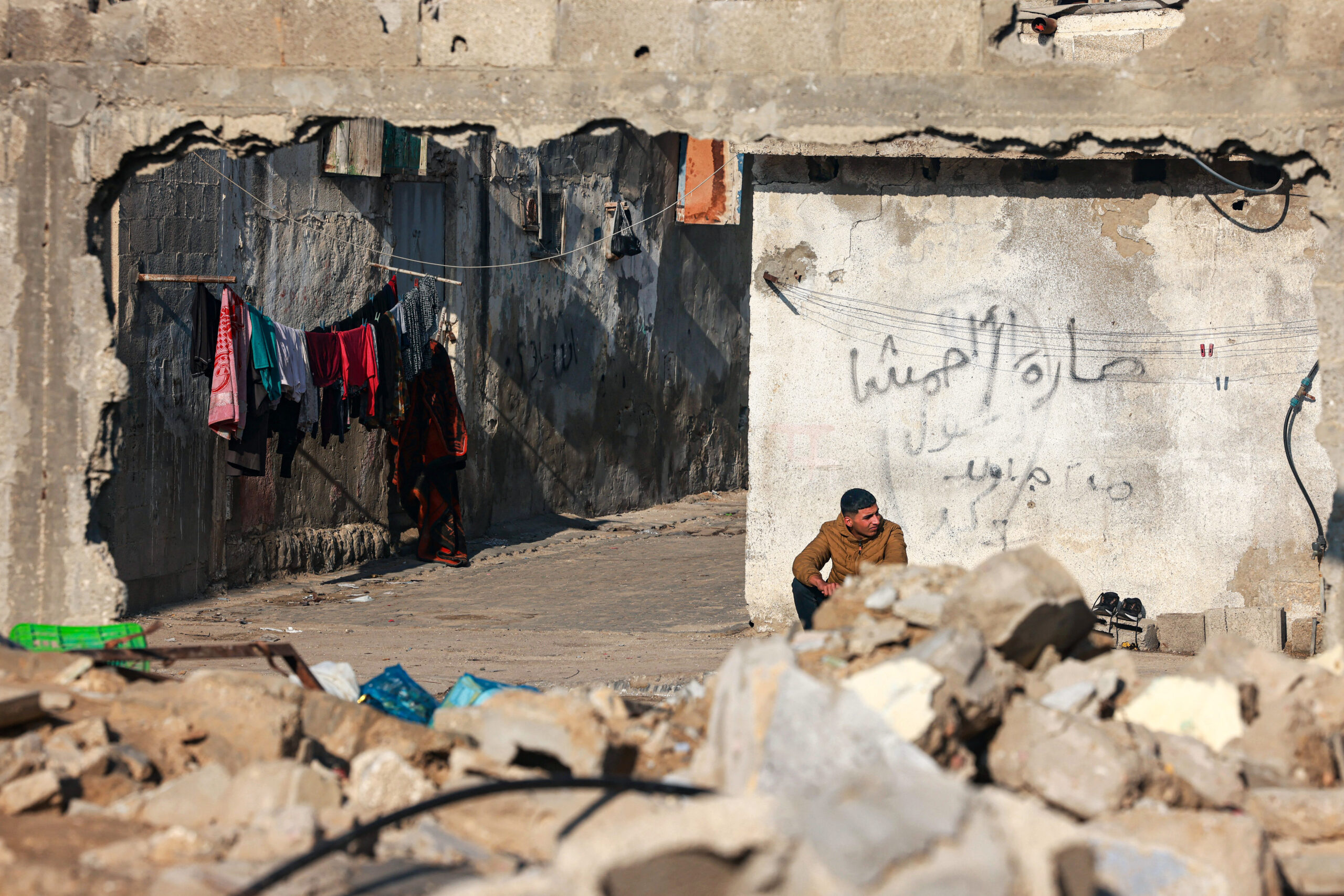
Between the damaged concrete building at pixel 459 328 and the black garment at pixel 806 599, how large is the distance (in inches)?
111

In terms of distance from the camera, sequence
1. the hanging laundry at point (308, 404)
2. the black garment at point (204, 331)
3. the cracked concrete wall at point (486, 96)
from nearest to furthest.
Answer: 1. the cracked concrete wall at point (486, 96)
2. the black garment at point (204, 331)
3. the hanging laundry at point (308, 404)

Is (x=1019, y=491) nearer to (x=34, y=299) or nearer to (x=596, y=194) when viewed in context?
(x=34, y=299)

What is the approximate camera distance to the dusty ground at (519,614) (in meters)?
8.02

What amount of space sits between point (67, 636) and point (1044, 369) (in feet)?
20.8

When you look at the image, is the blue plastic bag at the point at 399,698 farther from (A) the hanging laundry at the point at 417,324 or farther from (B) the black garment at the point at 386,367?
(A) the hanging laundry at the point at 417,324

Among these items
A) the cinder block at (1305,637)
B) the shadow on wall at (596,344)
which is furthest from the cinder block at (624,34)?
the shadow on wall at (596,344)

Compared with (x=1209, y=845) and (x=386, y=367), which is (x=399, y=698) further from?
(x=386, y=367)

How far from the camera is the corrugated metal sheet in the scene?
1555 cm

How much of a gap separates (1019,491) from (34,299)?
6224 mm

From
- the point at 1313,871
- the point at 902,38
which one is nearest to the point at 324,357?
the point at 902,38

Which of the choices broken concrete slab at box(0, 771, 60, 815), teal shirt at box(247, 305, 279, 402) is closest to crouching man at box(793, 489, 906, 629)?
broken concrete slab at box(0, 771, 60, 815)

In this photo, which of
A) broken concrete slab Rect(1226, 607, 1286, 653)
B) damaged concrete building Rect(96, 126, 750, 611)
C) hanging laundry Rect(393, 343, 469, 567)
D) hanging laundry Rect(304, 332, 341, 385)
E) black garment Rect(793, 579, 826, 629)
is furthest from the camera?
hanging laundry Rect(393, 343, 469, 567)

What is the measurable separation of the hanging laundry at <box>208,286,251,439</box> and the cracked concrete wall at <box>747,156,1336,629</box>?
4.01m

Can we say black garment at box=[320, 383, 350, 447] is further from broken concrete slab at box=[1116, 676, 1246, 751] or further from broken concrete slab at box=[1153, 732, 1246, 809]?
broken concrete slab at box=[1153, 732, 1246, 809]
